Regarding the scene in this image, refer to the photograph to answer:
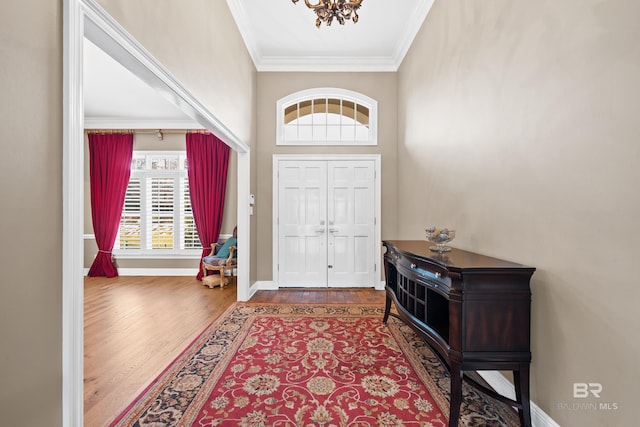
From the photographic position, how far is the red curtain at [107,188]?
5.57 metres

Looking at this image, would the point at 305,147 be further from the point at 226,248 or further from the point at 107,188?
the point at 107,188

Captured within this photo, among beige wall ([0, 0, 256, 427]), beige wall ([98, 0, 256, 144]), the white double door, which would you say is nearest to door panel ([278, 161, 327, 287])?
the white double door

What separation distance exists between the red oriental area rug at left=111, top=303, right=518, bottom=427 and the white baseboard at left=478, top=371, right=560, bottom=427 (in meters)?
0.11

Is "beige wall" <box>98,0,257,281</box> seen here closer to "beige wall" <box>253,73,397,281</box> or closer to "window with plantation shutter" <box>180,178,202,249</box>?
"beige wall" <box>253,73,397,281</box>

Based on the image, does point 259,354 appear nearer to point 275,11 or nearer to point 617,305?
point 617,305

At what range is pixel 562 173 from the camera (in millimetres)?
1507

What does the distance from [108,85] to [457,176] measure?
4.96 meters

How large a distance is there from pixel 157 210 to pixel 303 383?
507cm

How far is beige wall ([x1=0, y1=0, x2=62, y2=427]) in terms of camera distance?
0.98 metres

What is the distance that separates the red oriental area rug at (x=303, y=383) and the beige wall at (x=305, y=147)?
1806 millimetres

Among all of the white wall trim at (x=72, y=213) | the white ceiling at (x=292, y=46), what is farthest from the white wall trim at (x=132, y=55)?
the white ceiling at (x=292, y=46)

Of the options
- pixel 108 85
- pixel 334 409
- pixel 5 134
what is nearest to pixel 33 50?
pixel 5 134

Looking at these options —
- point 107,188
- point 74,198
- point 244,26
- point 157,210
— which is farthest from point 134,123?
point 74,198

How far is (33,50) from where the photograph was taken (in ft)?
3.47
